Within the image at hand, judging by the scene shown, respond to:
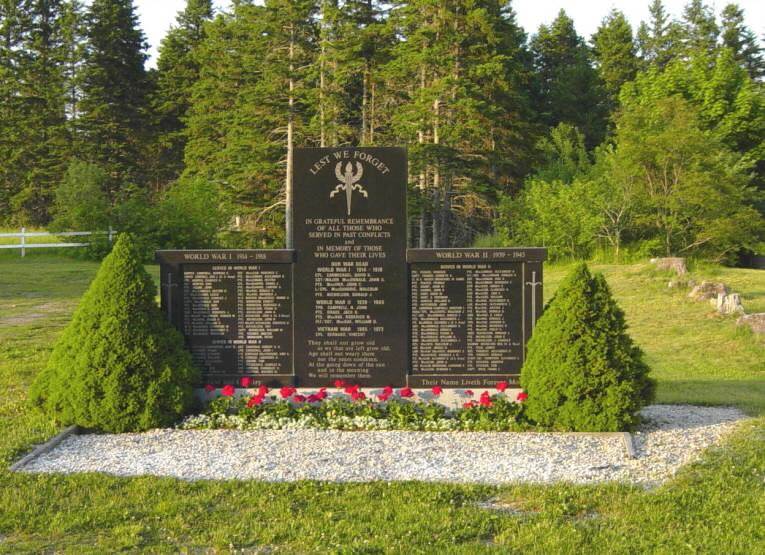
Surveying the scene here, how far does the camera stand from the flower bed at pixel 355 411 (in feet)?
28.5

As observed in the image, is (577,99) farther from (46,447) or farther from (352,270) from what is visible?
(46,447)

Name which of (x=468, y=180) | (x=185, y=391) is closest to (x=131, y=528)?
(x=185, y=391)

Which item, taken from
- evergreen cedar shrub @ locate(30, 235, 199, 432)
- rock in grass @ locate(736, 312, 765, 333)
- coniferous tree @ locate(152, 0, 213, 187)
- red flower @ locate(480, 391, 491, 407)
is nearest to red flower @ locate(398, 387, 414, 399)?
red flower @ locate(480, 391, 491, 407)

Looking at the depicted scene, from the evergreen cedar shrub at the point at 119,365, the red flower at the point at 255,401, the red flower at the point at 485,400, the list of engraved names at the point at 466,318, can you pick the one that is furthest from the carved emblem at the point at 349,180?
the red flower at the point at 485,400

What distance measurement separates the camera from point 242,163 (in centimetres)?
3888

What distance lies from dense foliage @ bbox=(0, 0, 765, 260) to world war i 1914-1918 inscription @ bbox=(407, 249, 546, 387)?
19.0 meters

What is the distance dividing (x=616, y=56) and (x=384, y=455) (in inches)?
1911

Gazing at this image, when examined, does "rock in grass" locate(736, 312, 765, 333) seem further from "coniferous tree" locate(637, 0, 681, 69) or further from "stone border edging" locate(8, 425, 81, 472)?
"coniferous tree" locate(637, 0, 681, 69)

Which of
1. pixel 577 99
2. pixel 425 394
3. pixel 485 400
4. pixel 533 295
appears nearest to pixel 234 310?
pixel 425 394

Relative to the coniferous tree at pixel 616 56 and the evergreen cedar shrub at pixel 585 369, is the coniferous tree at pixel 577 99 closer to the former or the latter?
the coniferous tree at pixel 616 56

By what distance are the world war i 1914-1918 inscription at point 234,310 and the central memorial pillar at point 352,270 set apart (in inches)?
7.1

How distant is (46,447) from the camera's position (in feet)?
25.8

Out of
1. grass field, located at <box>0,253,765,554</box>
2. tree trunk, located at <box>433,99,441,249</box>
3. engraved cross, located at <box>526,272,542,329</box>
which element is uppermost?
tree trunk, located at <box>433,99,441,249</box>

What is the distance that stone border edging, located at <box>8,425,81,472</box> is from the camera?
7305 mm
